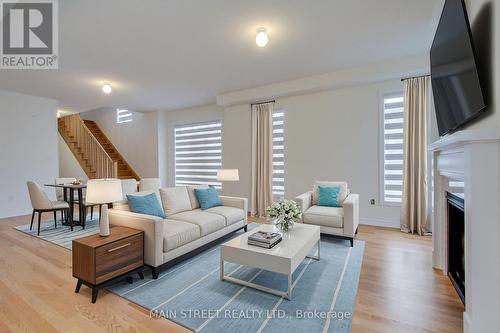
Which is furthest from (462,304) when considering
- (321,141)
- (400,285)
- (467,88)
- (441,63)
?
(321,141)

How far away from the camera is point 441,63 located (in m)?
2.31

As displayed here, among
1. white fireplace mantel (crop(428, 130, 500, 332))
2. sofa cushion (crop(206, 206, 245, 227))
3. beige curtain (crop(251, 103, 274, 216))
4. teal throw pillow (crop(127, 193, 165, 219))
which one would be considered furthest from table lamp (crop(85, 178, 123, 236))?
beige curtain (crop(251, 103, 274, 216))

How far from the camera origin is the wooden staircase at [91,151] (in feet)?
24.6

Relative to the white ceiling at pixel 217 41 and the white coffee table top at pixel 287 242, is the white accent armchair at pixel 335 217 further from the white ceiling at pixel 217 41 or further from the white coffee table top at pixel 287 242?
the white ceiling at pixel 217 41

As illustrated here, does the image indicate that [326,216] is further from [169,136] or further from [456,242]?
[169,136]

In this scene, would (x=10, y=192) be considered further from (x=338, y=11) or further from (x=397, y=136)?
(x=397, y=136)

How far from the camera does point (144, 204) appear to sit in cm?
311

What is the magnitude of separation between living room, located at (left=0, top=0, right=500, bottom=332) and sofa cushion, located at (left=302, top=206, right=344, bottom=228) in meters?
0.03

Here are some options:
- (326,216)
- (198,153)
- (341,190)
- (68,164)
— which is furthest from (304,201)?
(68,164)

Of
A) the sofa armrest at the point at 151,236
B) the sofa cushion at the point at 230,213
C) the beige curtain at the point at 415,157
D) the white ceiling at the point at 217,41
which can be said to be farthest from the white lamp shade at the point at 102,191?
the beige curtain at the point at 415,157

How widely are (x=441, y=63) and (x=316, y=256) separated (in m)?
2.52

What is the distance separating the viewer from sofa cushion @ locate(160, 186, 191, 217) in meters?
3.64

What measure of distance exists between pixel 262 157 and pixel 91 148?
600cm

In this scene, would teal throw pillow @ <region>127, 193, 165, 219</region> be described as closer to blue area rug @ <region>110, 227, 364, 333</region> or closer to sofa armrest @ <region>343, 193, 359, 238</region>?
blue area rug @ <region>110, 227, 364, 333</region>
